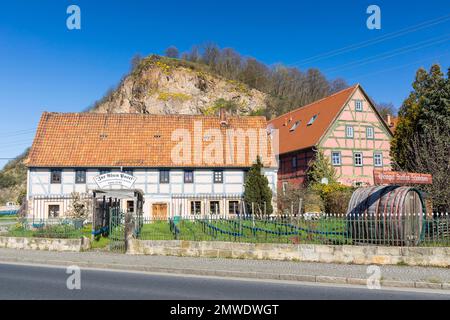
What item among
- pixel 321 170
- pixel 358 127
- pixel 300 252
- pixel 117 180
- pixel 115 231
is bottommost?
pixel 300 252

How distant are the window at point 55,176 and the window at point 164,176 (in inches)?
282

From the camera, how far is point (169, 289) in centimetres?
1002

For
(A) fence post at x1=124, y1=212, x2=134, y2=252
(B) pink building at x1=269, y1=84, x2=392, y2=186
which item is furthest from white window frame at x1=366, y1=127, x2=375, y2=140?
(A) fence post at x1=124, y1=212, x2=134, y2=252

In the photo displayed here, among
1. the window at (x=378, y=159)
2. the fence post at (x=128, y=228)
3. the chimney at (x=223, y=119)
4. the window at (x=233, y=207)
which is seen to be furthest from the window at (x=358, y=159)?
the fence post at (x=128, y=228)

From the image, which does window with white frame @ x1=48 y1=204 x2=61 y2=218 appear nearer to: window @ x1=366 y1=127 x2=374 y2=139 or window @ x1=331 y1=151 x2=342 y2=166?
window @ x1=331 y1=151 x2=342 y2=166

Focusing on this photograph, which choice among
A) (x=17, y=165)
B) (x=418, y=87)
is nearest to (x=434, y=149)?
(x=418, y=87)

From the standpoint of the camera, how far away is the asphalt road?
9.16 meters

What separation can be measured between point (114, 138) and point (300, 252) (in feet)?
76.5

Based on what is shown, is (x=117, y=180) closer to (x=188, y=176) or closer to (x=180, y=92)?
(x=188, y=176)

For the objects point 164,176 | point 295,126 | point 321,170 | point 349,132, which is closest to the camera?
point 164,176

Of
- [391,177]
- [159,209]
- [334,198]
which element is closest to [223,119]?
[159,209]

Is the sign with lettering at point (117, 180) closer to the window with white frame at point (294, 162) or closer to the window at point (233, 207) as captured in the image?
the window at point (233, 207)

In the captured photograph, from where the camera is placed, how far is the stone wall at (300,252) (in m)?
12.7

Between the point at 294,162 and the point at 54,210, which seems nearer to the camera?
the point at 54,210
